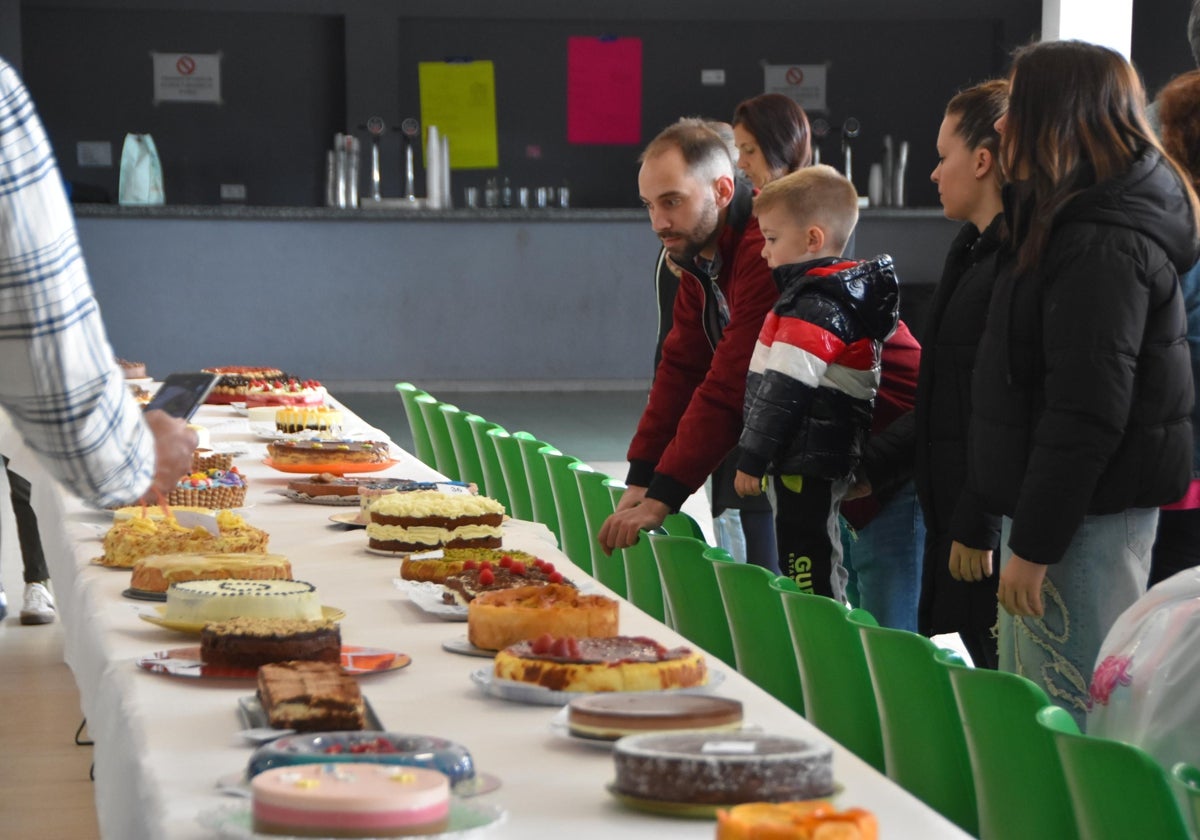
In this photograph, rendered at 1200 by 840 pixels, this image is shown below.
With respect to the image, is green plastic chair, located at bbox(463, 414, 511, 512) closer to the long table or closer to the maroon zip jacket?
the maroon zip jacket

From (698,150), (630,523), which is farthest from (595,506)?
(698,150)

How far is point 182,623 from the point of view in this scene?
6.53 ft

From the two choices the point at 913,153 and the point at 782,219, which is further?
the point at 913,153

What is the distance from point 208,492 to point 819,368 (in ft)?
3.77

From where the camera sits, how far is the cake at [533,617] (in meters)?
1.90

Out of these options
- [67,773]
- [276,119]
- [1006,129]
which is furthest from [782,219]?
[276,119]

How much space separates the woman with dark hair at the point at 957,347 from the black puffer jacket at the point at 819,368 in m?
0.21

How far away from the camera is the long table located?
1.38 m

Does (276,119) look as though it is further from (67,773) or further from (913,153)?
(67,773)

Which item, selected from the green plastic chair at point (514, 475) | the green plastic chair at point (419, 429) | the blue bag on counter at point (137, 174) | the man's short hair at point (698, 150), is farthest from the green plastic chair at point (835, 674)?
the blue bag on counter at point (137, 174)

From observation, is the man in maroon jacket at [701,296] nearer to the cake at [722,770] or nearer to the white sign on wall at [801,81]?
the cake at [722,770]

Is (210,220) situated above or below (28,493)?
above

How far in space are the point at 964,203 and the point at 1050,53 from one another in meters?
0.42

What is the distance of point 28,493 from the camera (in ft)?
17.1
